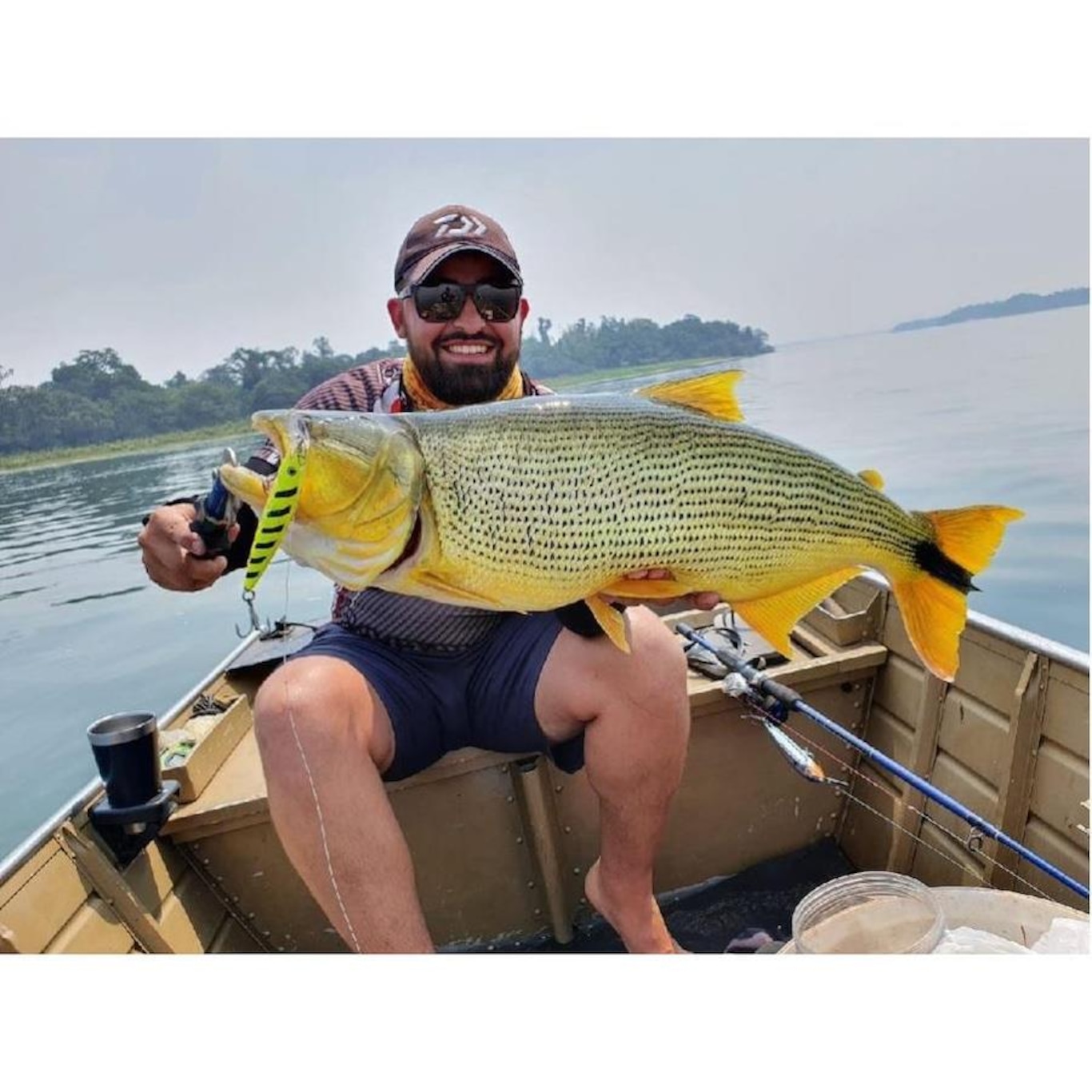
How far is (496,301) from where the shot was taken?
90.7 inches

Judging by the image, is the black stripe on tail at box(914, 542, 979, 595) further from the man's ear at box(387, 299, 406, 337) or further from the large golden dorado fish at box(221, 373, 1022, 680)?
the man's ear at box(387, 299, 406, 337)

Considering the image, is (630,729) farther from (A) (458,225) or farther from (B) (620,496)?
(A) (458,225)

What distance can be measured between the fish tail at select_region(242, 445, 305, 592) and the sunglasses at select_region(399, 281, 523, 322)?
→ 96cm

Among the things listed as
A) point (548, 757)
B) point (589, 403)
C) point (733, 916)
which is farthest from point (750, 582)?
point (733, 916)

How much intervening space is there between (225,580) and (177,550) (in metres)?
12.2

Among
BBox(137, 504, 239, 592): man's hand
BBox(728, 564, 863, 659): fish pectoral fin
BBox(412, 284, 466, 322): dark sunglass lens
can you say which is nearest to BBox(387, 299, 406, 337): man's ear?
BBox(412, 284, 466, 322): dark sunglass lens


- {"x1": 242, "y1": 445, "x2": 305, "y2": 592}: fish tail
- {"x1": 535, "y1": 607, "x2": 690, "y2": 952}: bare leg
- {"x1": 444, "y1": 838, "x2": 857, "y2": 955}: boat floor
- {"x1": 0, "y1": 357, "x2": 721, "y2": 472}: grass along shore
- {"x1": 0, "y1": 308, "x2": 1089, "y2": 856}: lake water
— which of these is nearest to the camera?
{"x1": 242, "y1": 445, "x2": 305, "y2": 592}: fish tail

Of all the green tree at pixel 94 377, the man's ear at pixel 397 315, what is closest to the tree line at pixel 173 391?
the green tree at pixel 94 377

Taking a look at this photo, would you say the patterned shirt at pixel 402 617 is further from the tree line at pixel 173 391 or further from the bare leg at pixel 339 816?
the tree line at pixel 173 391

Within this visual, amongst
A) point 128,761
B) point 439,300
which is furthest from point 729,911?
point 439,300

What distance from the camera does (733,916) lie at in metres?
2.71

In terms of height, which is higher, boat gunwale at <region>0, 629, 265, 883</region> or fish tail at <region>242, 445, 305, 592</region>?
fish tail at <region>242, 445, 305, 592</region>

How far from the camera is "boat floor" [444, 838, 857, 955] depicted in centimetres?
263

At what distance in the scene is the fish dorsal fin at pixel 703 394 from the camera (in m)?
1.93
